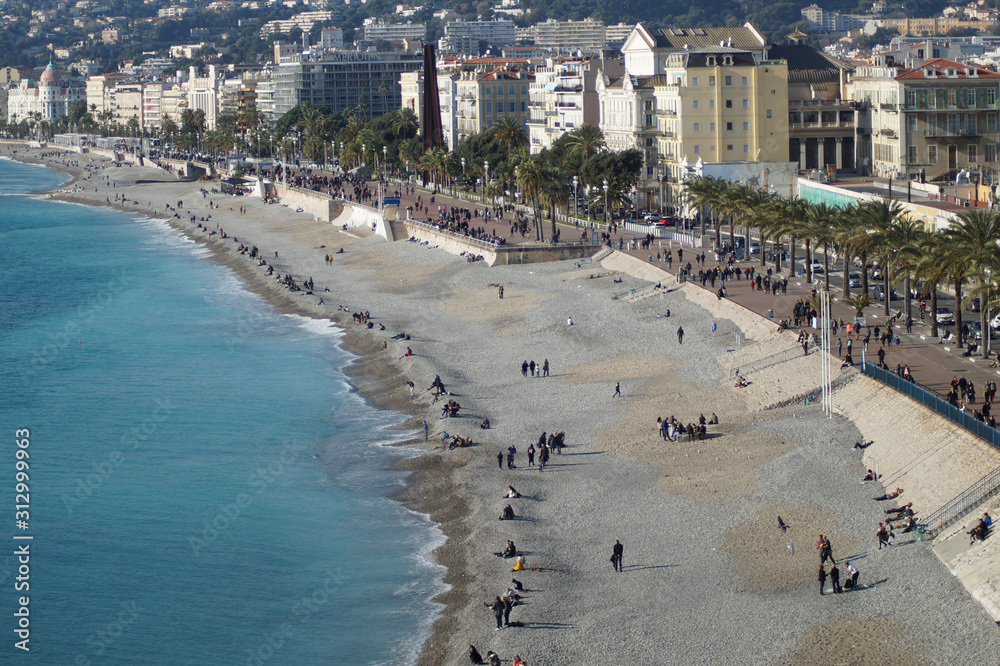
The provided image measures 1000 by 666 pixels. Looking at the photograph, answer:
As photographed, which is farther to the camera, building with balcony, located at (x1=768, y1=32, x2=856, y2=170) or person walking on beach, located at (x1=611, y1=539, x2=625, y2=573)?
building with balcony, located at (x1=768, y1=32, x2=856, y2=170)

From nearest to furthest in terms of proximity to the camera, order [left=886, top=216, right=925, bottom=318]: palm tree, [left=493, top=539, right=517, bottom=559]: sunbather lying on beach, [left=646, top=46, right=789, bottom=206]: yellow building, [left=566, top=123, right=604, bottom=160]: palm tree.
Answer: [left=493, top=539, right=517, bottom=559]: sunbather lying on beach < [left=886, top=216, right=925, bottom=318]: palm tree < [left=646, top=46, right=789, bottom=206]: yellow building < [left=566, top=123, right=604, bottom=160]: palm tree

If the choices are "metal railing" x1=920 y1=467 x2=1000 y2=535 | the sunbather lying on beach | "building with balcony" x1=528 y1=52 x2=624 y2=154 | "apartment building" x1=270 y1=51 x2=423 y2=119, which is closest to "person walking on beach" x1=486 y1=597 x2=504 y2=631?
the sunbather lying on beach

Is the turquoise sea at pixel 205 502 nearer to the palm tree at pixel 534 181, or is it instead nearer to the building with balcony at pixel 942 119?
the palm tree at pixel 534 181

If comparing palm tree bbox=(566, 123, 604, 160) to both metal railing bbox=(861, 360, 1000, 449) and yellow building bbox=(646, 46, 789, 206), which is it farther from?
metal railing bbox=(861, 360, 1000, 449)

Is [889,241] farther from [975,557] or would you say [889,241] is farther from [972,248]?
[975,557]

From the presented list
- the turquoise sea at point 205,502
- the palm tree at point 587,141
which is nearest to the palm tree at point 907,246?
the turquoise sea at point 205,502

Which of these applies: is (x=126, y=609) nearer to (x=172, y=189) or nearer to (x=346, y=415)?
(x=346, y=415)

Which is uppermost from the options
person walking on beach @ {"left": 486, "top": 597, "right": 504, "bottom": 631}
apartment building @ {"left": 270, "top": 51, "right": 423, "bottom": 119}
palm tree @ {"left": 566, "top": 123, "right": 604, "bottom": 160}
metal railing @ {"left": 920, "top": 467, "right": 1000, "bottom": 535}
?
apartment building @ {"left": 270, "top": 51, "right": 423, "bottom": 119}
